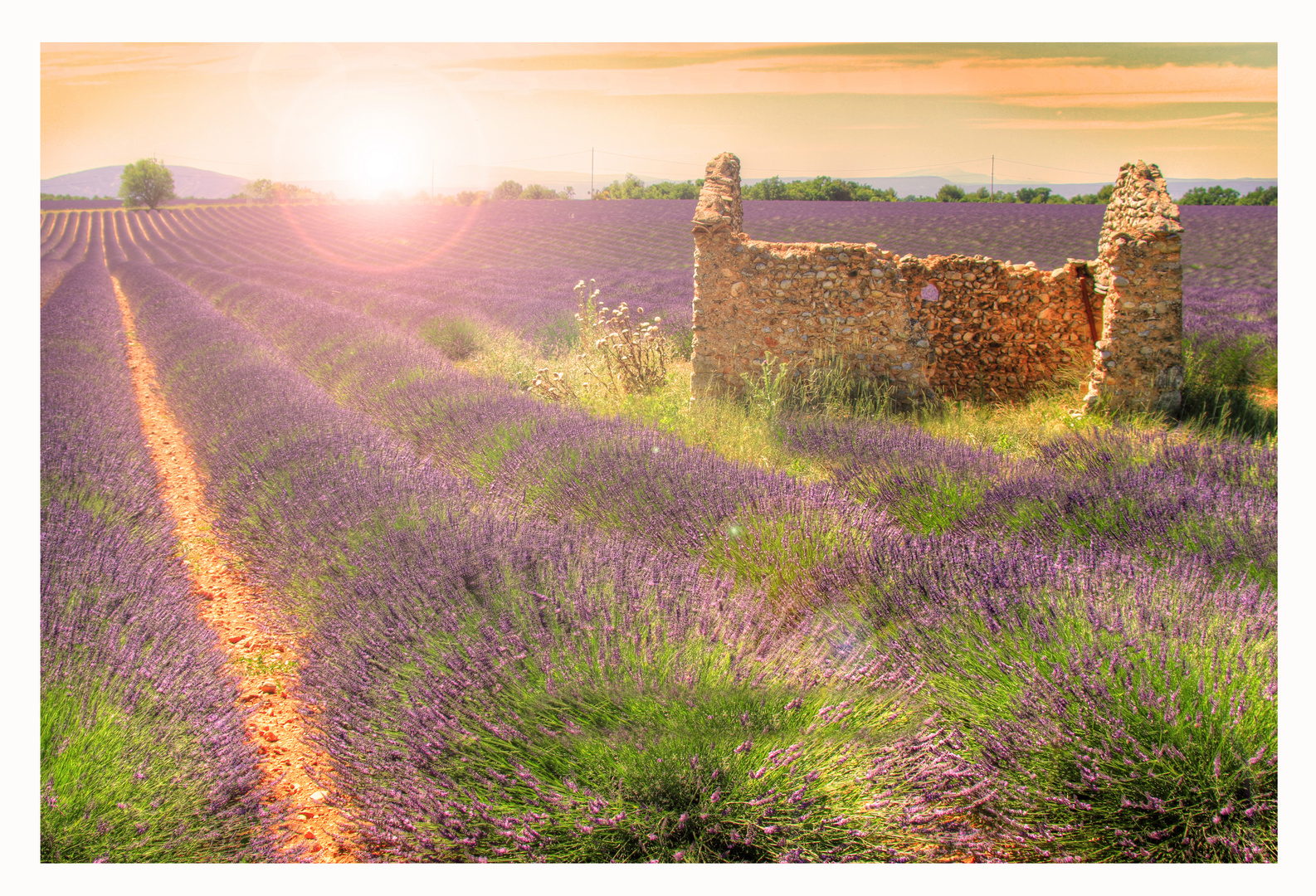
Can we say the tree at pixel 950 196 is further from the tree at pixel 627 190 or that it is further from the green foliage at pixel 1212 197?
the tree at pixel 627 190

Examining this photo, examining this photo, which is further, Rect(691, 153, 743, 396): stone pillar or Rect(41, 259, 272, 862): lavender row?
Rect(691, 153, 743, 396): stone pillar

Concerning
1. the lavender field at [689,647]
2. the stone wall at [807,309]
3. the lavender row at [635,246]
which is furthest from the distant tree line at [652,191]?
the lavender field at [689,647]

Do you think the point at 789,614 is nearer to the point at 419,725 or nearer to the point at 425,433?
the point at 419,725

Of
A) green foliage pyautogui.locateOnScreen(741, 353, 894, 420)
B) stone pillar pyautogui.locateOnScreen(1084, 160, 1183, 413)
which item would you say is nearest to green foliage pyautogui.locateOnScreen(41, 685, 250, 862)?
green foliage pyautogui.locateOnScreen(741, 353, 894, 420)

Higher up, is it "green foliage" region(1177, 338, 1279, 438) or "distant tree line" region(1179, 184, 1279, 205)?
"distant tree line" region(1179, 184, 1279, 205)

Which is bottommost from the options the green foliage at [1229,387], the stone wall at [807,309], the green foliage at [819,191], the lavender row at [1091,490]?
the lavender row at [1091,490]

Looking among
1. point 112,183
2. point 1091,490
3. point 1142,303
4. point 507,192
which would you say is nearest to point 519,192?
point 507,192

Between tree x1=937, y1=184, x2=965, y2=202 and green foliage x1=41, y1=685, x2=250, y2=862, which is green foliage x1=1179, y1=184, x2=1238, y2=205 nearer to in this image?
tree x1=937, y1=184, x2=965, y2=202

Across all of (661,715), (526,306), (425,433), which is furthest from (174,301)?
(661,715)
